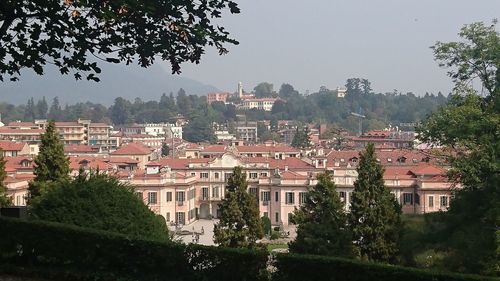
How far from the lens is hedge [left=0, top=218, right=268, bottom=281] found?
1109 cm

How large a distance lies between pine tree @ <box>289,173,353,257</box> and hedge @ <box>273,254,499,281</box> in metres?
13.8

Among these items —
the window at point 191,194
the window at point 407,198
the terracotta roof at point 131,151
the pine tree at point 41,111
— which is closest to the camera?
the window at point 407,198

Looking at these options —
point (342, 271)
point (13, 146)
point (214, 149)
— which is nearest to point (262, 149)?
point (214, 149)

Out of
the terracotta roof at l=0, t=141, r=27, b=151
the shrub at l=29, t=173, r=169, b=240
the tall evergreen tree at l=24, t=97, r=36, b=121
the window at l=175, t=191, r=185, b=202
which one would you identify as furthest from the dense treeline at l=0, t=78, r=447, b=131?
the shrub at l=29, t=173, r=169, b=240

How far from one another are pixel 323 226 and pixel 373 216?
9.42ft

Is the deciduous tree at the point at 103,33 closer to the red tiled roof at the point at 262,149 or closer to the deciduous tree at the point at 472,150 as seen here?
the deciduous tree at the point at 472,150

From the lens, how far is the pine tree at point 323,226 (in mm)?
24969

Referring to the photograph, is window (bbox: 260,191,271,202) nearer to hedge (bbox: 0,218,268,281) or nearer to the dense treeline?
hedge (bbox: 0,218,268,281)

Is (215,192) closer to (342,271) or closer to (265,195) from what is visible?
(265,195)

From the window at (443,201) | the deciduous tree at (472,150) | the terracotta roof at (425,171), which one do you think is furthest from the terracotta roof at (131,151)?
the deciduous tree at (472,150)

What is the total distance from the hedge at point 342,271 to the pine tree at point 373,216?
50.3 ft

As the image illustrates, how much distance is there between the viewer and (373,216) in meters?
27.4

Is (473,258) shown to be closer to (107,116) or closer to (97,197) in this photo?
(97,197)

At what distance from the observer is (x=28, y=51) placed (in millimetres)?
8984
